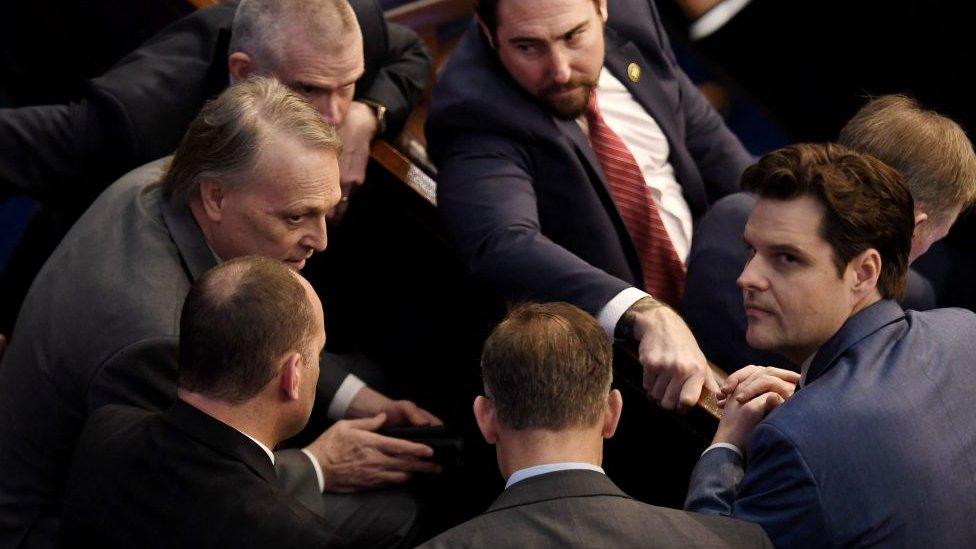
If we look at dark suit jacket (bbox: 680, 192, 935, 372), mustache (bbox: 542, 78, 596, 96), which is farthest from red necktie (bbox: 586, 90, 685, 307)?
dark suit jacket (bbox: 680, 192, 935, 372)

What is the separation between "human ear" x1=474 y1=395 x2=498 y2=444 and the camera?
5.54 ft

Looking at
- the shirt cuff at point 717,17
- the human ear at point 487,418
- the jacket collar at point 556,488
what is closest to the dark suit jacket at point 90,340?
the human ear at point 487,418

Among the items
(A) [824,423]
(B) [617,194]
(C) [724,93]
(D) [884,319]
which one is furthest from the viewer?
(C) [724,93]

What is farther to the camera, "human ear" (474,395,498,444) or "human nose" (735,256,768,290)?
"human nose" (735,256,768,290)

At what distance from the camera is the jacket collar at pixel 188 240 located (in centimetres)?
203

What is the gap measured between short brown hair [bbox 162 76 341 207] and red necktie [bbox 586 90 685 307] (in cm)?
68

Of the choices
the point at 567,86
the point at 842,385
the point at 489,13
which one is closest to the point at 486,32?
the point at 489,13

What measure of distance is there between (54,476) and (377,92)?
107 centimetres

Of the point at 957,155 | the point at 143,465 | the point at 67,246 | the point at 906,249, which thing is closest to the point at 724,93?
the point at 957,155

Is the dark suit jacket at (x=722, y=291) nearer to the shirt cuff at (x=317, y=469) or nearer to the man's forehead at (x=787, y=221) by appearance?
the man's forehead at (x=787, y=221)

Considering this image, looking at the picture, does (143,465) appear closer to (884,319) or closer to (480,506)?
(480,506)

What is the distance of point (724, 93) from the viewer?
3900mm

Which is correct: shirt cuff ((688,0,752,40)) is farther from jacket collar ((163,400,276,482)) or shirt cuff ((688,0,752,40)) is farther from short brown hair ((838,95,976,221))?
jacket collar ((163,400,276,482))

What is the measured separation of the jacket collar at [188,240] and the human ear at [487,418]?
22.5 inches
